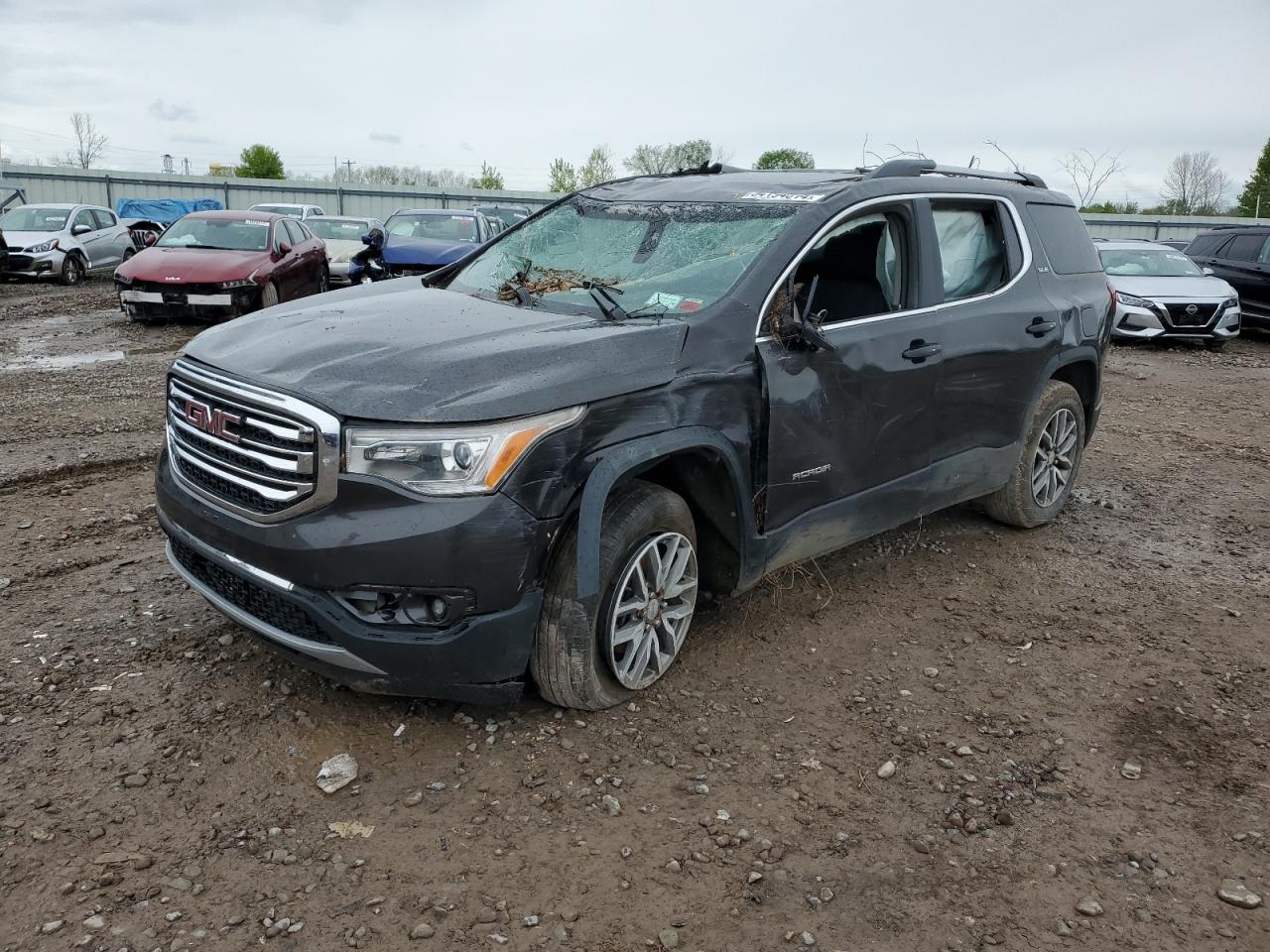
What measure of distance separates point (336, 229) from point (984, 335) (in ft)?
53.0


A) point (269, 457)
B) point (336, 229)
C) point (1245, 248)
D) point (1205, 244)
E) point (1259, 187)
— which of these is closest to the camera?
point (269, 457)

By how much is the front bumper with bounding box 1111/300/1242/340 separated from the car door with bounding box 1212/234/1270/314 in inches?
70.5

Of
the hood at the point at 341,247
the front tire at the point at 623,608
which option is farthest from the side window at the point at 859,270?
the hood at the point at 341,247

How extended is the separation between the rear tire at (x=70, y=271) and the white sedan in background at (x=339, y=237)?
13.6ft

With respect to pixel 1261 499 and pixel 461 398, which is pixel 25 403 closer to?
pixel 461 398

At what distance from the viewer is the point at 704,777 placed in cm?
329

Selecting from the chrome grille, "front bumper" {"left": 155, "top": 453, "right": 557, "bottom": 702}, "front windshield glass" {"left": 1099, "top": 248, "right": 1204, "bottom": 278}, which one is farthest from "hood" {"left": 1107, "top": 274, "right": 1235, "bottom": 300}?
the chrome grille

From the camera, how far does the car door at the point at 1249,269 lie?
15516 mm

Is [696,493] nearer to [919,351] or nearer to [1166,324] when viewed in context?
[919,351]

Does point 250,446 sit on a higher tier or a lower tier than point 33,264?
higher

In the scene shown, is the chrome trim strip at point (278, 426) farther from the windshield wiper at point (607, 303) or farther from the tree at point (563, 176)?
the tree at point (563, 176)

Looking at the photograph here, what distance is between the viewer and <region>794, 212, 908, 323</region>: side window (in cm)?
416

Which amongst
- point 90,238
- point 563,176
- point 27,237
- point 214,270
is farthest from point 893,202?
point 563,176

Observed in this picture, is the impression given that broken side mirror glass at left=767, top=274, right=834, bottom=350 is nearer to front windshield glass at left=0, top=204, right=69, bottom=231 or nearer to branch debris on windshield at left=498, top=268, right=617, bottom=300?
branch debris on windshield at left=498, top=268, right=617, bottom=300
